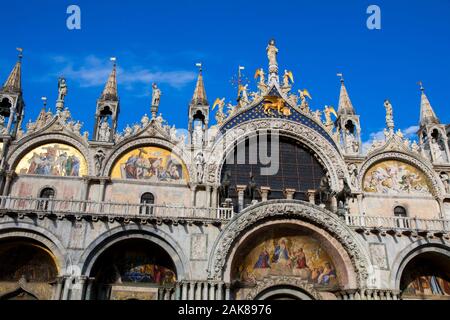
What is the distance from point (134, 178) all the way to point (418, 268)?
13735 millimetres

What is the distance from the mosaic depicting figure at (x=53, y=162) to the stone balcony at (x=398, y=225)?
488 inches

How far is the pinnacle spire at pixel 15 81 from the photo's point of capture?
68.6 feet

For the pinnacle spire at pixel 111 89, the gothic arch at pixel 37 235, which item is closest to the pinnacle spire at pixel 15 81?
the pinnacle spire at pixel 111 89

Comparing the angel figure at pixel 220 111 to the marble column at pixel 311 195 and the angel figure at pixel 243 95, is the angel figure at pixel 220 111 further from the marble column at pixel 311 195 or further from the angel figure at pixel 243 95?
the marble column at pixel 311 195

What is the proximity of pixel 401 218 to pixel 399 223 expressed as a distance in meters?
0.56

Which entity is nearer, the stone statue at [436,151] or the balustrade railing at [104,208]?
the balustrade railing at [104,208]

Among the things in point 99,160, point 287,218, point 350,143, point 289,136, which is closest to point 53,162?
point 99,160

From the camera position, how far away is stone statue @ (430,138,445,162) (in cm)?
2217

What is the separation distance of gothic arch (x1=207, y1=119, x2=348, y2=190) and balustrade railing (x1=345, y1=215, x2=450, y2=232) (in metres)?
2.28

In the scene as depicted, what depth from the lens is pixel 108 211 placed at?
60.3 ft

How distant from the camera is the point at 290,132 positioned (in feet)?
71.4

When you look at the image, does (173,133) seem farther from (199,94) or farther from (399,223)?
(399,223)

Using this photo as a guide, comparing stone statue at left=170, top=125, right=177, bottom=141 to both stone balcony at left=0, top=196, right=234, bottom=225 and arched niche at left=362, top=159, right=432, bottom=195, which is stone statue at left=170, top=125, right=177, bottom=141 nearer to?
stone balcony at left=0, top=196, right=234, bottom=225
